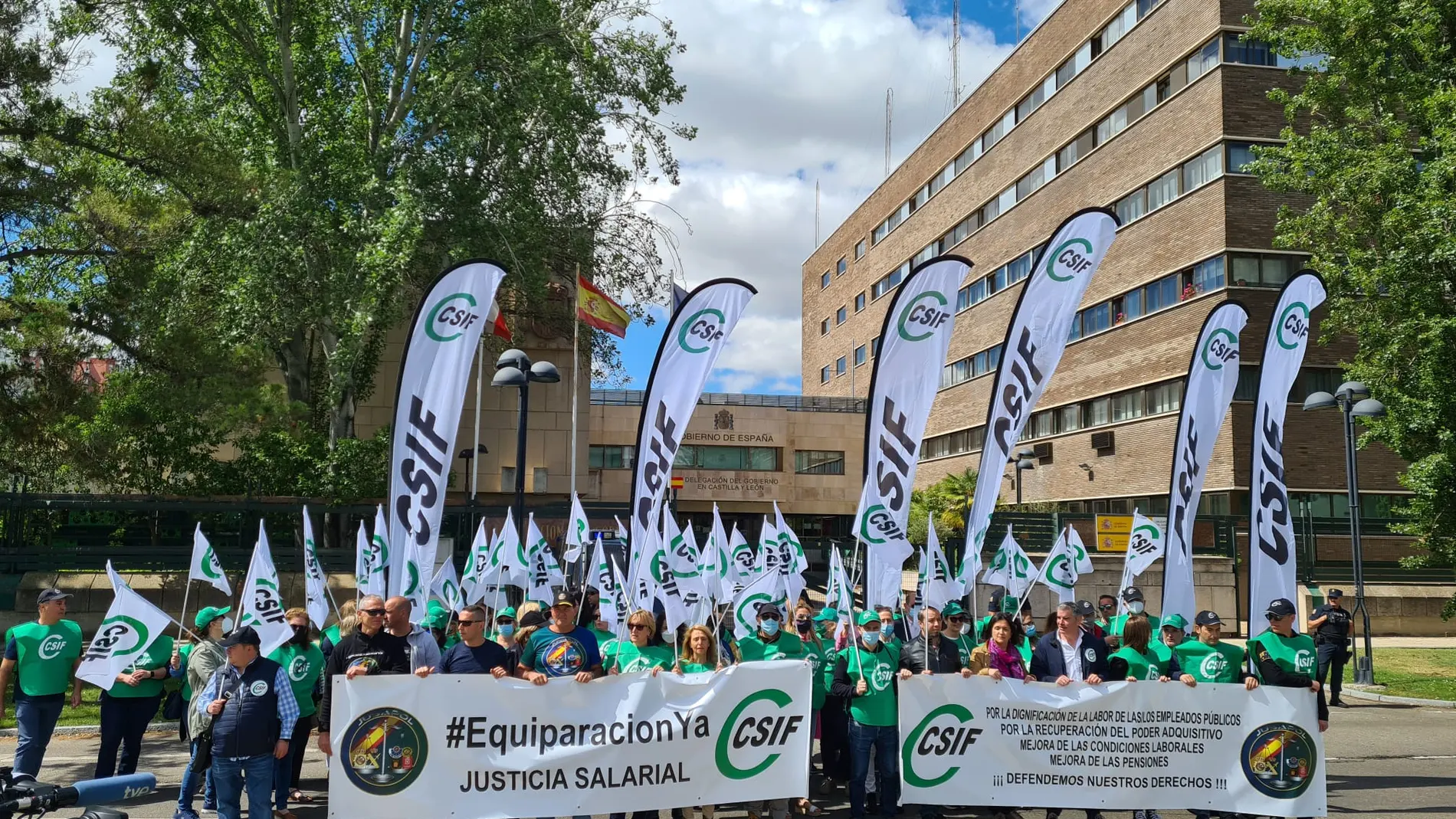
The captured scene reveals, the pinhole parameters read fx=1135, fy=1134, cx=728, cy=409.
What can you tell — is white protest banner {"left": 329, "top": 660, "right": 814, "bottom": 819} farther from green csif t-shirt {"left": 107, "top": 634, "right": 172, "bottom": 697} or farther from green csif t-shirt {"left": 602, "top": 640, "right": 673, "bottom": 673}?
green csif t-shirt {"left": 107, "top": 634, "right": 172, "bottom": 697}

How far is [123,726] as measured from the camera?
28.5 feet

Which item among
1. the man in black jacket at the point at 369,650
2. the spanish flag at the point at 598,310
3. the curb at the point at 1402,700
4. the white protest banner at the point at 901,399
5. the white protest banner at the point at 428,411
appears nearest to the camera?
the man in black jacket at the point at 369,650

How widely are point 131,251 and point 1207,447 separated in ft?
48.9

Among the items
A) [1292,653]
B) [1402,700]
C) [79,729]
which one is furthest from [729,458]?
[1292,653]

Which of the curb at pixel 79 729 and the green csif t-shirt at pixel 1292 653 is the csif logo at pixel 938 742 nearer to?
the green csif t-shirt at pixel 1292 653

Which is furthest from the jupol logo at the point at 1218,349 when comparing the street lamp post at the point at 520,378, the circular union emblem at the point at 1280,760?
the street lamp post at the point at 520,378

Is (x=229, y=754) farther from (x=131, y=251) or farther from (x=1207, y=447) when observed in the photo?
(x=131, y=251)

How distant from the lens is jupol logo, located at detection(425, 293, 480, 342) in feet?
31.5

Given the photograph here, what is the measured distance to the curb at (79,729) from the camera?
41.3 ft

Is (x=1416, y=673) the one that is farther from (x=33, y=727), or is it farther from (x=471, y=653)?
(x=33, y=727)

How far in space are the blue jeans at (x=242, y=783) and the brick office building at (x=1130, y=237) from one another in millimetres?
27563

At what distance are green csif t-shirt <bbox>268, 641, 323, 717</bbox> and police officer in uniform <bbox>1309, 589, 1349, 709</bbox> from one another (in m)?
13.0

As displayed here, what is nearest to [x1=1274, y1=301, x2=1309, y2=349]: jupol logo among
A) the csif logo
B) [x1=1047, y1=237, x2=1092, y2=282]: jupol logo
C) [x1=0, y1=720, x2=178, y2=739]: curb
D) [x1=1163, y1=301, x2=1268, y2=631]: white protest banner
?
[x1=1163, y1=301, x2=1268, y2=631]: white protest banner

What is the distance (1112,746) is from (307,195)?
63.9 ft
